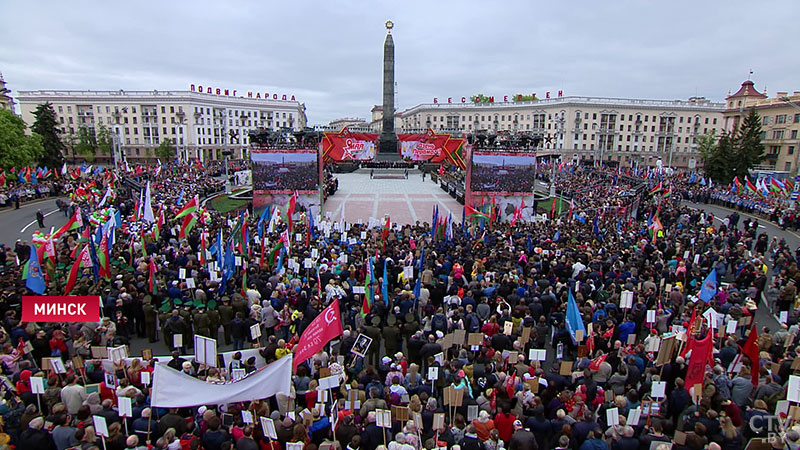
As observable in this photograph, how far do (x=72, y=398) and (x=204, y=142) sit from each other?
88.4 metres

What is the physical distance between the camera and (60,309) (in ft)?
26.6

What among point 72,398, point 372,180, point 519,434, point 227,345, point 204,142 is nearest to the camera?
point 519,434

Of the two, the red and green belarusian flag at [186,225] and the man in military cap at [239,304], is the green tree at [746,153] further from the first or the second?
the man in military cap at [239,304]

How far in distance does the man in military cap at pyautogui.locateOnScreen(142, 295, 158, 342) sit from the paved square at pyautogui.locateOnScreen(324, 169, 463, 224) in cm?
1690

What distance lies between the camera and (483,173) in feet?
95.9

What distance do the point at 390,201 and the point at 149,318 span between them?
82.9 ft

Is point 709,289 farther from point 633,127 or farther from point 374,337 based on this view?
point 633,127

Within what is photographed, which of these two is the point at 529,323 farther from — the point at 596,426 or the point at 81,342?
the point at 81,342

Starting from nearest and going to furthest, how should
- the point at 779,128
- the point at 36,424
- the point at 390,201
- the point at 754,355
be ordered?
the point at 36,424
the point at 754,355
the point at 390,201
the point at 779,128

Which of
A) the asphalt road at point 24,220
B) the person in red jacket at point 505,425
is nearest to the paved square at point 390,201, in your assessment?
the asphalt road at point 24,220

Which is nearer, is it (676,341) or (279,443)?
(279,443)

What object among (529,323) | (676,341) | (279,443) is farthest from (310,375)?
(676,341)
